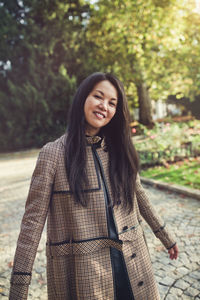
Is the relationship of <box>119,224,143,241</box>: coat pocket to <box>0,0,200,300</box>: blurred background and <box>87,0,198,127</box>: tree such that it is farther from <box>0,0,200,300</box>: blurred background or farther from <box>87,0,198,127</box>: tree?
<box>87,0,198,127</box>: tree

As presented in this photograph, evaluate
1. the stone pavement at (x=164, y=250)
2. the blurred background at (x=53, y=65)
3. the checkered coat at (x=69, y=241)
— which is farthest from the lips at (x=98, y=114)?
the blurred background at (x=53, y=65)

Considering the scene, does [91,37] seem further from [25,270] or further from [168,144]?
[25,270]

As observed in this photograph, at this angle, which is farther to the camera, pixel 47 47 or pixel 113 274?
pixel 47 47

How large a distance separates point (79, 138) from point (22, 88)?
17283 mm

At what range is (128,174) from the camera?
167 cm

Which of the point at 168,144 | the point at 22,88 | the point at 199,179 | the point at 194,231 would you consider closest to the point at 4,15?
the point at 22,88

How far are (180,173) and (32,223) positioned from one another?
657cm

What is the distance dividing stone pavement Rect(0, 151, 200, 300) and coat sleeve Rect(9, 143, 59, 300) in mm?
1674

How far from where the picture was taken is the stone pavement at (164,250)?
277 centimetres

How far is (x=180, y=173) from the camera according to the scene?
7.37 meters

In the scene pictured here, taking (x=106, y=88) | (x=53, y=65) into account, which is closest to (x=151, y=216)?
(x=106, y=88)

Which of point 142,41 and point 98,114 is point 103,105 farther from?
point 142,41

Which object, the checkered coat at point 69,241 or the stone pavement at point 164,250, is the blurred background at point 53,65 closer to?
the stone pavement at point 164,250

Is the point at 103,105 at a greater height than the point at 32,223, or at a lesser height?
greater
